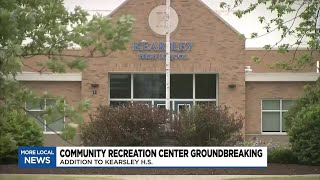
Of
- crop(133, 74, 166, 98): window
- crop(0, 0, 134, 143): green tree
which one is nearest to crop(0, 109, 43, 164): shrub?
crop(0, 0, 134, 143): green tree

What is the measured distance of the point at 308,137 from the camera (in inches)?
687

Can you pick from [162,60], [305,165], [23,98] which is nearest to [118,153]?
[23,98]

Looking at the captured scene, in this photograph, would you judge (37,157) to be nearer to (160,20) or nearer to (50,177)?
(50,177)

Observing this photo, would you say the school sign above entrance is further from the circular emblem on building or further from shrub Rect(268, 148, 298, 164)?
shrub Rect(268, 148, 298, 164)

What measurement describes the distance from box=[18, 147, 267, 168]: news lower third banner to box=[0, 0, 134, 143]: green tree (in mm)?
3886

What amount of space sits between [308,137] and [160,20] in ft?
46.9

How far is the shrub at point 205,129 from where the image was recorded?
1778 centimetres

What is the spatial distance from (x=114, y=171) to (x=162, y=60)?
50.6ft

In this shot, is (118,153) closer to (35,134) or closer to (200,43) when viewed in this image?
(35,134)

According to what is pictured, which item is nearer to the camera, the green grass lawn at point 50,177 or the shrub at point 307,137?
the green grass lawn at point 50,177

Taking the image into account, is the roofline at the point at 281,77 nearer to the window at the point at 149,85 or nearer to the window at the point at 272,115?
the window at the point at 272,115

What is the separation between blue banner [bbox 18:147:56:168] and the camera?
13125 mm

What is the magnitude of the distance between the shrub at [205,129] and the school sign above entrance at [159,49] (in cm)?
1218

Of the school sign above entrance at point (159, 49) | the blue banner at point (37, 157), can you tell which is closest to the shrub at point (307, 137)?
the blue banner at point (37, 157)
